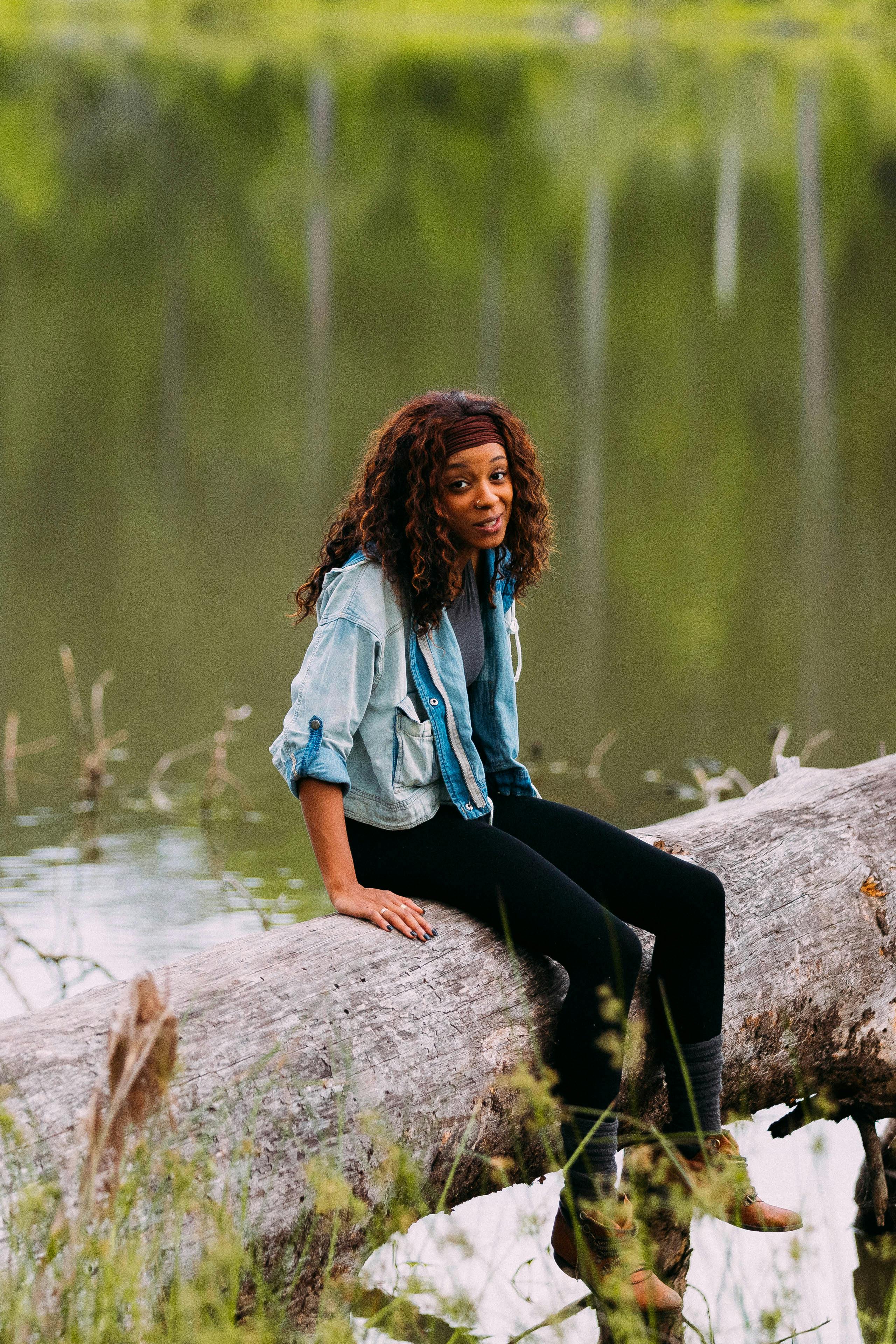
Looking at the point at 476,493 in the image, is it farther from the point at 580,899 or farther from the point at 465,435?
the point at 580,899

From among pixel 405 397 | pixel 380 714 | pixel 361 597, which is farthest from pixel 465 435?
pixel 405 397

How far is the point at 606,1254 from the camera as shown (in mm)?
2951

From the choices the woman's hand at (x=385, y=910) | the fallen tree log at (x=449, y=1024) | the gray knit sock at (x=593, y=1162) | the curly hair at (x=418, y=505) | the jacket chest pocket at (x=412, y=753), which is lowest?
the gray knit sock at (x=593, y=1162)

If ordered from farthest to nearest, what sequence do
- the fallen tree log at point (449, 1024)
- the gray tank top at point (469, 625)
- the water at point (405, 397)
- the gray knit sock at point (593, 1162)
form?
1. the water at point (405, 397)
2. the gray tank top at point (469, 625)
3. the gray knit sock at point (593, 1162)
4. the fallen tree log at point (449, 1024)

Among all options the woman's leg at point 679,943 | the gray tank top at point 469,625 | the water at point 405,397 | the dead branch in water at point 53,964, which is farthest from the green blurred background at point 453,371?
the woman's leg at point 679,943

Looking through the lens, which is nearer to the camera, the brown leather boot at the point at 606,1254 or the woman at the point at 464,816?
the brown leather boot at the point at 606,1254

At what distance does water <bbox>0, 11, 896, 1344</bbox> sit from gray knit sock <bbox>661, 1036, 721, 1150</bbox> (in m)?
0.44

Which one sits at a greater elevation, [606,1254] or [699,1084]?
[699,1084]

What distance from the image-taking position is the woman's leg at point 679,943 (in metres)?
3.16

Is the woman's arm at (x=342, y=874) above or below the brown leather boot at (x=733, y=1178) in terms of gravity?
above

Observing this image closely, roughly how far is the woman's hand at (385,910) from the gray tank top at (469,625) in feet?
1.51

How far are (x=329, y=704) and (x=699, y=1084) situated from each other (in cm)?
93

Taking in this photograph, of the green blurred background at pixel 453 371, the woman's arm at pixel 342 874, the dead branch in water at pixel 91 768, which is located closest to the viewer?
the woman's arm at pixel 342 874

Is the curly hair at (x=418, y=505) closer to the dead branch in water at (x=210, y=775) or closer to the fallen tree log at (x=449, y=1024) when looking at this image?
the fallen tree log at (x=449, y=1024)
